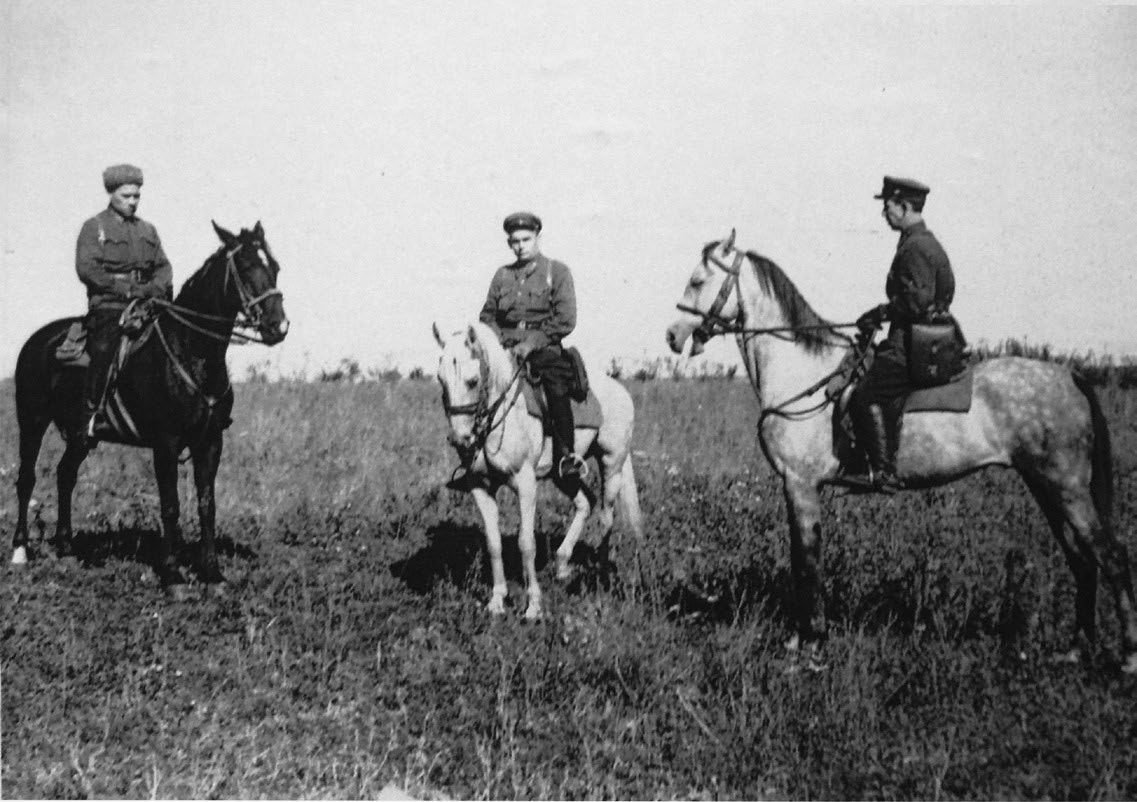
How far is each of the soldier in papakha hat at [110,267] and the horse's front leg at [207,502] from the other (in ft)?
3.28

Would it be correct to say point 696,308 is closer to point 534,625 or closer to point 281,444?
point 534,625

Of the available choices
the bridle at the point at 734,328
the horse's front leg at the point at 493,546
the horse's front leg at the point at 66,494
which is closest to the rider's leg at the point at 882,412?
the bridle at the point at 734,328

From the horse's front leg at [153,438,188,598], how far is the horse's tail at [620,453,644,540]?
404cm

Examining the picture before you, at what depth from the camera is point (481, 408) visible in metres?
6.76

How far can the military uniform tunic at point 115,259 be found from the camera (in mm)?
8039

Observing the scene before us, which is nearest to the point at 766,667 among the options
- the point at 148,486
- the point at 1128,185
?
the point at 1128,185

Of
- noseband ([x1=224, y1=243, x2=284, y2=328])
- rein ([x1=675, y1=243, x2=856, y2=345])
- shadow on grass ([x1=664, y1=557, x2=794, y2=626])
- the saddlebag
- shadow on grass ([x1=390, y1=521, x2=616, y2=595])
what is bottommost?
shadow on grass ([x1=664, y1=557, x2=794, y2=626])

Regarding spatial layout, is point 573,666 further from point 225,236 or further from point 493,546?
point 225,236

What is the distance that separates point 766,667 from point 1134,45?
18.8ft

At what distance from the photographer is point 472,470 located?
24.1 feet

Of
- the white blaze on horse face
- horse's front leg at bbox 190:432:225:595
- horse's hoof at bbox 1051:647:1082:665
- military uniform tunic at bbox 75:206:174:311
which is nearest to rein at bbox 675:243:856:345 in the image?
the white blaze on horse face

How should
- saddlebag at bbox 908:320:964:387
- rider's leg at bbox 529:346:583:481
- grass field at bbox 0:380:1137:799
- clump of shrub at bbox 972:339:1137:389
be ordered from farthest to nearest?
1. clump of shrub at bbox 972:339:1137:389
2. rider's leg at bbox 529:346:583:481
3. saddlebag at bbox 908:320:964:387
4. grass field at bbox 0:380:1137:799

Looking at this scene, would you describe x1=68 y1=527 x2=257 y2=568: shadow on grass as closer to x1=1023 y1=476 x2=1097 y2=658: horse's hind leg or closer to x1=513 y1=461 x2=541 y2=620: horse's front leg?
x1=513 y1=461 x2=541 y2=620: horse's front leg

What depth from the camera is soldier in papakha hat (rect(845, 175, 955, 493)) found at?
20.4 feet
